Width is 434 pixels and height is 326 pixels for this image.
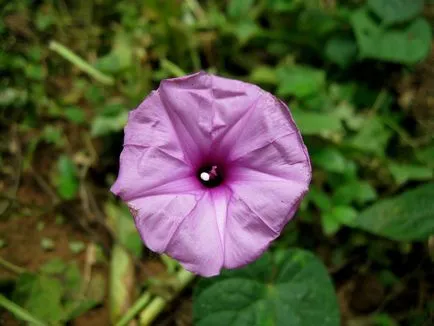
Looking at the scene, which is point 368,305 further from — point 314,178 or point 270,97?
point 270,97

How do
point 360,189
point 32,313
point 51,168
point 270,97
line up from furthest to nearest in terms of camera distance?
point 51,168 < point 360,189 < point 32,313 < point 270,97

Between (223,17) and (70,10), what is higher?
(70,10)

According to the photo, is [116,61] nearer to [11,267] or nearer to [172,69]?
[172,69]

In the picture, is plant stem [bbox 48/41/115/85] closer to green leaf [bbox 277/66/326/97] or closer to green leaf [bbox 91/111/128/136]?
green leaf [bbox 91/111/128/136]

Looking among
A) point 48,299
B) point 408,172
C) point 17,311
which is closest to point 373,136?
point 408,172

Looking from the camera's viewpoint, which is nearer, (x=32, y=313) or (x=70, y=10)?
(x=32, y=313)

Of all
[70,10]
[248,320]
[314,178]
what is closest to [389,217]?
[314,178]
